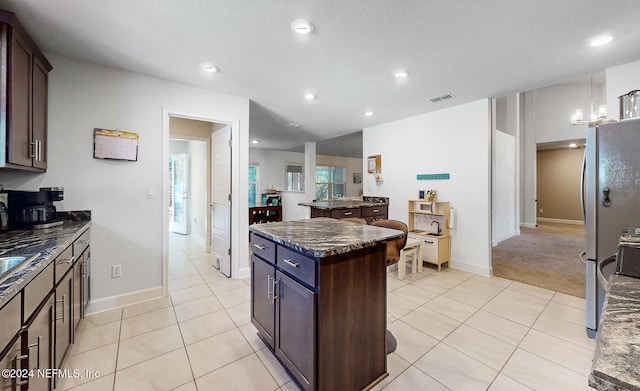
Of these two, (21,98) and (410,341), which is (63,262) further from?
(410,341)

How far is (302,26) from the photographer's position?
192cm

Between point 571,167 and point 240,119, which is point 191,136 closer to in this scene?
point 240,119

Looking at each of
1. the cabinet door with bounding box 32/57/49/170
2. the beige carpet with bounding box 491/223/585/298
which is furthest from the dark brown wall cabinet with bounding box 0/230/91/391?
the beige carpet with bounding box 491/223/585/298

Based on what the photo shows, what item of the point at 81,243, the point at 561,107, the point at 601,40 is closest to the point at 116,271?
the point at 81,243

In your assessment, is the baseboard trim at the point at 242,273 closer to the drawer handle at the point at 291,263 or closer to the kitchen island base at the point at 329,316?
the kitchen island base at the point at 329,316

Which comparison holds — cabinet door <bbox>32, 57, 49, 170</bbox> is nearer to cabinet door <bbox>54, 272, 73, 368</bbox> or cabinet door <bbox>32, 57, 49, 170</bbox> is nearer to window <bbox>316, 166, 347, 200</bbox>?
cabinet door <bbox>54, 272, 73, 368</bbox>

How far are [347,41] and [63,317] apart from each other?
8.99ft

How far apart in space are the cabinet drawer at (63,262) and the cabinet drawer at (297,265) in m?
1.24

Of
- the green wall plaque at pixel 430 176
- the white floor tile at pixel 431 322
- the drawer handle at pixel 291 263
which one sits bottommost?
the white floor tile at pixel 431 322

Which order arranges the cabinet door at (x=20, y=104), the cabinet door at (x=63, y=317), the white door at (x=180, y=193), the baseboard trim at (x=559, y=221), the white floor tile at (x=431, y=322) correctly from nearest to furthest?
the cabinet door at (x=63, y=317)
the cabinet door at (x=20, y=104)
the white floor tile at (x=431, y=322)
the white door at (x=180, y=193)
the baseboard trim at (x=559, y=221)

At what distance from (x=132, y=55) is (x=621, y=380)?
10.8ft

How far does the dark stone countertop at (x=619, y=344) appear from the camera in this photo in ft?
1.34

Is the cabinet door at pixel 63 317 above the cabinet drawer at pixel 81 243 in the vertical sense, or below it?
below

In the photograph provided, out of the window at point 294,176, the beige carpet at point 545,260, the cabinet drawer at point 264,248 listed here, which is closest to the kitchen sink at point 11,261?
the cabinet drawer at point 264,248
